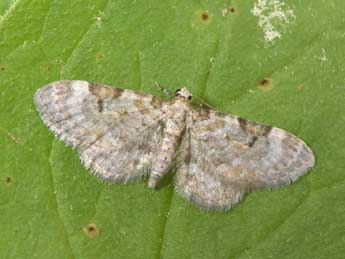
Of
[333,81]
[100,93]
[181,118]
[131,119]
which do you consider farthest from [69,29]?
[333,81]

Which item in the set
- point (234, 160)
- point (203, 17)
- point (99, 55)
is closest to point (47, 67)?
point (99, 55)

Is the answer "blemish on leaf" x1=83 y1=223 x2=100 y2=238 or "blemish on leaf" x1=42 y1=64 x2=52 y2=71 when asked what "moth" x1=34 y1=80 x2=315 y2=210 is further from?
"blemish on leaf" x1=83 y1=223 x2=100 y2=238

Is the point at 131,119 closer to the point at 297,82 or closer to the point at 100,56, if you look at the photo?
the point at 100,56

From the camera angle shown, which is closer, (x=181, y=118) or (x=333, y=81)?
(x=333, y=81)

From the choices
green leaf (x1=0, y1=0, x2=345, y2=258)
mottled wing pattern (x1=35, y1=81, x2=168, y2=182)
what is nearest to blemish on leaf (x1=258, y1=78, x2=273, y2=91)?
green leaf (x1=0, y1=0, x2=345, y2=258)

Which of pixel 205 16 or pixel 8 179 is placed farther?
pixel 205 16

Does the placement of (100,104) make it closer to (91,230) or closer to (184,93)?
(184,93)
